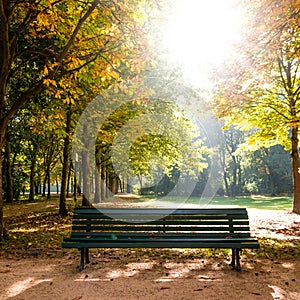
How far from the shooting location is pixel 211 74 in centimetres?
1194

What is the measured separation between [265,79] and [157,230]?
10018 millimetres

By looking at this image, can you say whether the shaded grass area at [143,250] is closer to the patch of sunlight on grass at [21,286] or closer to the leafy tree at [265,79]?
the patch of sunlight on grass at [21,286]

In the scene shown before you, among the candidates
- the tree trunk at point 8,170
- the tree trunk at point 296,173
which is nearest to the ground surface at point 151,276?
the tree trunk at point 296,173

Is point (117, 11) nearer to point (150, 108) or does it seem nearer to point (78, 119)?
point (150, 108)

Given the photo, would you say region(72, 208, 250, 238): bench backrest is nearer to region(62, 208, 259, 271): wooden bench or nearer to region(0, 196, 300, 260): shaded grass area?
region(62, 208, 259, 271): wooden bench

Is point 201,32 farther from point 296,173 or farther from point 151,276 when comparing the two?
point 296,173

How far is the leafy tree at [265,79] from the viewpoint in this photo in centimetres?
759

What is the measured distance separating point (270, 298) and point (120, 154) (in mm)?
18402

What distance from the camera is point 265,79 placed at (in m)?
12.8

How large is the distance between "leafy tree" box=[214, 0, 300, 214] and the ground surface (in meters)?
5.21

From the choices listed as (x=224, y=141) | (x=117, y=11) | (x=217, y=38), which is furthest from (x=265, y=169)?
(x=117, y=11)

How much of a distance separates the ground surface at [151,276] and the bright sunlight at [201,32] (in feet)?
18.3

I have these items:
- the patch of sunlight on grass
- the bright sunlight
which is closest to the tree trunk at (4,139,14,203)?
the bright sunlight

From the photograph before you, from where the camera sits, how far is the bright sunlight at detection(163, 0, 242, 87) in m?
7.85
